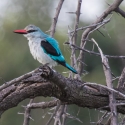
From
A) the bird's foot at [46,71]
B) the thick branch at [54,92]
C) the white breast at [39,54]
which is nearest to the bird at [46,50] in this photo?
the white breast at [39,54]

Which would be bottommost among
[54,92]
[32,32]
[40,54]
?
[54,92]

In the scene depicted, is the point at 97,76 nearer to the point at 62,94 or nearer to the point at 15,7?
the point at 15,7

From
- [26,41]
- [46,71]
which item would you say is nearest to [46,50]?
[46,71]

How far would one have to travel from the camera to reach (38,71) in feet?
10.6

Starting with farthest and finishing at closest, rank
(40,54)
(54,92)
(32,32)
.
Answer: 1. (32,32)
2. (40,54)
3. (54,92)

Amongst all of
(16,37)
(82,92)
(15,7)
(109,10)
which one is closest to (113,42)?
(16,37)

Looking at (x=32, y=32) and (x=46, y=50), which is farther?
(x=32, y=32)

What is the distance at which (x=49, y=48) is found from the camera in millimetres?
4254

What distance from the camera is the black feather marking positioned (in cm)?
424

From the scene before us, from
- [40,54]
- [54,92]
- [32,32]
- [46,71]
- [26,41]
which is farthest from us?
[26,41]

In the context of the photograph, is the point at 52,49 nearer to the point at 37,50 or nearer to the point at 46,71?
the point at 37,50

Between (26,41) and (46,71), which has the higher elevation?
(26,41)

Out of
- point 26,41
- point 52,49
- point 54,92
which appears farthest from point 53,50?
point 26,41

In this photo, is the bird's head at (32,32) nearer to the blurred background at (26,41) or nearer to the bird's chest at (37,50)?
the bird's chest at (37,50)
